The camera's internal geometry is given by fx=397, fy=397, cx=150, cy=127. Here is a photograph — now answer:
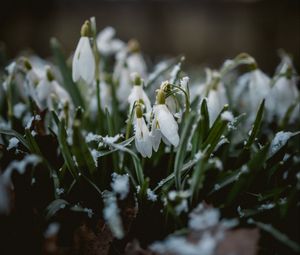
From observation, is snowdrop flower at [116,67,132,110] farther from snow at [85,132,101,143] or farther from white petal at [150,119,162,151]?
white petal at [150,119,162,151]

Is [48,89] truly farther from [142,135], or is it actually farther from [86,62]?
[142,135]

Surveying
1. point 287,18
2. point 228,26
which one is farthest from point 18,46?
point 287,18

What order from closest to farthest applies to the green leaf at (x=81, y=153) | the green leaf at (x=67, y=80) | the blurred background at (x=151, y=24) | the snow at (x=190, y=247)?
the snow at (x=190, y=247), the green leaf at (x=81, y=153), the green leaf at (x=67, y=80), the blurred background at (x=151, y=24)

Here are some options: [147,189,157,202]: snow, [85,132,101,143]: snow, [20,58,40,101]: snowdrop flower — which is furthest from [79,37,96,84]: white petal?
[147,189,157,202]: snow

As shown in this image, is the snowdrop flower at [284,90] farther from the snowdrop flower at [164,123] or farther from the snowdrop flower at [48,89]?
the snowdrop flower at [48,89]

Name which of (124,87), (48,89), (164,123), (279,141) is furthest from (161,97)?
(124,87)

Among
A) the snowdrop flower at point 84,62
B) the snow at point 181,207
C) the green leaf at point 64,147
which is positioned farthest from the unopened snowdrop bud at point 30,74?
the snow at point 181,207
